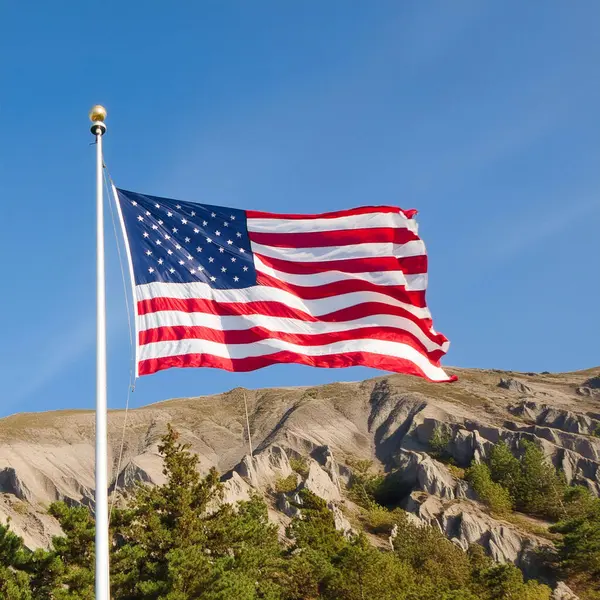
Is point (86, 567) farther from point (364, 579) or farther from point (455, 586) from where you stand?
point (455, 586)

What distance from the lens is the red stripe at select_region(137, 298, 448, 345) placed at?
14.0m

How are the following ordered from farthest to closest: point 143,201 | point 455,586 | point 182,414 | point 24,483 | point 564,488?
1. point 182,414
2. point 564,488
3. point 24,483
4. point 455,586
5. point 143,201

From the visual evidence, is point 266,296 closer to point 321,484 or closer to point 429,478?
point 321,484

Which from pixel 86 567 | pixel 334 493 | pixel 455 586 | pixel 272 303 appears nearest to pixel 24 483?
pixel 334 493

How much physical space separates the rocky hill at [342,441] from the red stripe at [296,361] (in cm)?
5465

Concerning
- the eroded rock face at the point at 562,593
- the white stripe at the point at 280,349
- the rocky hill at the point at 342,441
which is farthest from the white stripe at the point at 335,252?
the eroded rock face at the point at 562,593

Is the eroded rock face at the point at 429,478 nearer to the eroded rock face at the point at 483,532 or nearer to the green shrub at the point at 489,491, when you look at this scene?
the green shrub at the point at 489,491

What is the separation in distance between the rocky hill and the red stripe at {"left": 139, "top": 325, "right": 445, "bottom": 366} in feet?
179

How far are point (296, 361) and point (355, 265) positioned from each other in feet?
8.85

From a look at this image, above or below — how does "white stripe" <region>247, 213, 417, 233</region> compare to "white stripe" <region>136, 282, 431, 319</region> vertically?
above

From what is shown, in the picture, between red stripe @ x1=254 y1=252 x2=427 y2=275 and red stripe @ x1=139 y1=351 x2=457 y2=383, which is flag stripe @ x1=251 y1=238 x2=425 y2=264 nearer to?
red stripe @ x1=254 y1=252 x2=427 y2=275

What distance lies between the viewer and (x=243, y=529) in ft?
143

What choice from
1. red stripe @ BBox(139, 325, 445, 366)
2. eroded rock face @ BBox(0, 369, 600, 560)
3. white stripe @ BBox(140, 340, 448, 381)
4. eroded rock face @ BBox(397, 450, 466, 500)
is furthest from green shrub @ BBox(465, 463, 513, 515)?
white stripe @ BBox(140, 340, 448, 381)

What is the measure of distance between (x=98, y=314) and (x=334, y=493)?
87.0 m
